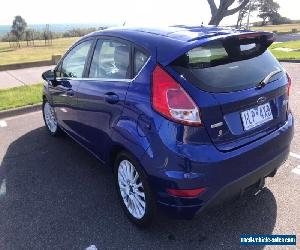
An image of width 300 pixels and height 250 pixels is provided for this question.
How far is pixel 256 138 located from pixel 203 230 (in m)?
0.95

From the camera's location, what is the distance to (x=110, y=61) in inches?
139

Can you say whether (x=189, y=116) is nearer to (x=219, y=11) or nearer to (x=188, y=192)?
(x=188, y=192)

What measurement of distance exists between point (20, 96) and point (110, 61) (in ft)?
17.6

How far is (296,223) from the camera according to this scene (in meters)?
3.18

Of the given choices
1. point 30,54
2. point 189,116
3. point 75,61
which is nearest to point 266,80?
point 189,116

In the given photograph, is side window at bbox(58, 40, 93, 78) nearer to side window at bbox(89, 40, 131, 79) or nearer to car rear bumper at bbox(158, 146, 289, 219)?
side window at bbox(89, 40, 131, 79)

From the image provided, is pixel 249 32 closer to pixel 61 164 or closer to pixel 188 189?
pixel 188 189

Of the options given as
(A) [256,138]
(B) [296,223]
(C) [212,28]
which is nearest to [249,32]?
(C) [212,28]

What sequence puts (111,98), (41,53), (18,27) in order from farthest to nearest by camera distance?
(18,27) < (41,53) < (111,98)

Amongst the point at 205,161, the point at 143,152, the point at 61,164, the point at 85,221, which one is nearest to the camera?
the point at 205,161

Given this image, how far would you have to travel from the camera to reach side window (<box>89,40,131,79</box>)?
10.7ft

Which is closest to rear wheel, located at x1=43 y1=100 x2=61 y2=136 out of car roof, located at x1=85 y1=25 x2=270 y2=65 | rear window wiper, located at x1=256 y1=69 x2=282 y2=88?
car roof, located at x1=85 y1=25 x2=270 y2=65

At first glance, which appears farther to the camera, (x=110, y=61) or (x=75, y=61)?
(x=75, y=61)

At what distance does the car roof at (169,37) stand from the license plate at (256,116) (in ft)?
2.19
